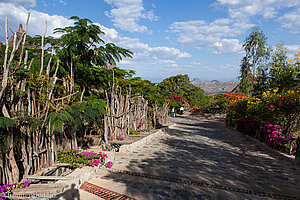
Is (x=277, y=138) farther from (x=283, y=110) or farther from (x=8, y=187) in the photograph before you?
(x=8, y=187)

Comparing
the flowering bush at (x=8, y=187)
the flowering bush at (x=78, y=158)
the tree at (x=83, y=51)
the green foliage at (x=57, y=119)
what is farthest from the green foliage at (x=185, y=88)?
the flowering bush at (x=8, y=187)

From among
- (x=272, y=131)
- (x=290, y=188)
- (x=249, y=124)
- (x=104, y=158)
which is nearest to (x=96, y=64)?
(x=104, y=158)

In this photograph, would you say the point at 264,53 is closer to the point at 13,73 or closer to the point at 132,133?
the point at 132,133

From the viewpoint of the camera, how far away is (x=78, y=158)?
15.1 feet

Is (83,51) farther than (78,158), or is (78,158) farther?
(83,51)

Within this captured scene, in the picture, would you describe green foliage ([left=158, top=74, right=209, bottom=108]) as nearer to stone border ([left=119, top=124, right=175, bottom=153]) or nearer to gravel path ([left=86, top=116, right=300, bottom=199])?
stone border ([left=119, top=124, right=175, bottom=153])

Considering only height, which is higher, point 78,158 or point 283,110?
point 283,110

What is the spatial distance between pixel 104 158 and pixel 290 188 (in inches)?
156

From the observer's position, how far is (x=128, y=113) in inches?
339

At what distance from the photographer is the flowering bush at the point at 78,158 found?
452cm

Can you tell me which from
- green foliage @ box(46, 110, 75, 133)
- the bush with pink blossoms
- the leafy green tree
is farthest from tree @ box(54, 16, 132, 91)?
the leafy green tree

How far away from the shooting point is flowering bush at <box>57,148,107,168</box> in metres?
4.52

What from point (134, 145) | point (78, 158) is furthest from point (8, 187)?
point (134, 145)

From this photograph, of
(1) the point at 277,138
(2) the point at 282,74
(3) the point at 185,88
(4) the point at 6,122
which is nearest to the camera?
(4) the point at 6,122
